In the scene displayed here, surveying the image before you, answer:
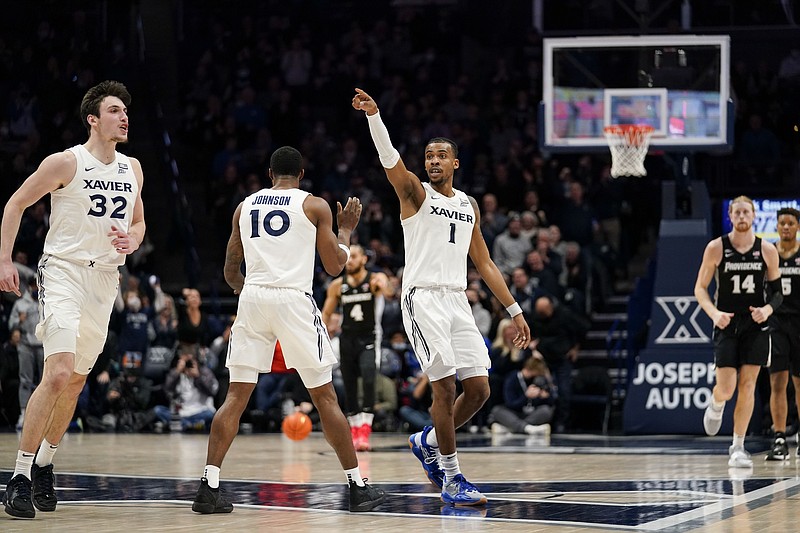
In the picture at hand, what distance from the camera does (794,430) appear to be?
15406mm

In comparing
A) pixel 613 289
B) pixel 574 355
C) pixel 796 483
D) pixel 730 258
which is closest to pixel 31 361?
pixel 574 355

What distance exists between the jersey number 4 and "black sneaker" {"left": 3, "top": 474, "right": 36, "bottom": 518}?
21.9 ft

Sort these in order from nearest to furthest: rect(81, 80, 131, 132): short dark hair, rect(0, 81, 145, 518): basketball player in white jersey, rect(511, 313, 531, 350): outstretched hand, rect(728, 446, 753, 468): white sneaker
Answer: rect(0, 81, 145, 518): basketball player in white jersey, rect(81, 80, 131, 132): short dark hair, rect(511, 313, 531, 350): outstretched hand, rect(728, 446, 753, 468): white sneaker

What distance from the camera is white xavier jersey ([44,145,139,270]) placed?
8234 mm

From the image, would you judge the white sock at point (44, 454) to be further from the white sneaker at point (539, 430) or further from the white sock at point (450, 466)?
the white sneaker at point (539, 430)

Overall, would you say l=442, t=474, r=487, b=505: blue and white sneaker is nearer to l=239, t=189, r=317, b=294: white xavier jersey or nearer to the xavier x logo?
l=239, t=189, r=317, b=294: white xavier jersey

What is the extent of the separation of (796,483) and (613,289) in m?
11.1

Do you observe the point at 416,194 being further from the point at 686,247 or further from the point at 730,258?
the point at 686,247

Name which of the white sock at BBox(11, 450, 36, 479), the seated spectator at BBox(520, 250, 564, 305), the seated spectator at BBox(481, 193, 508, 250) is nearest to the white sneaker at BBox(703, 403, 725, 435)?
the white sock at BBox(11, 450, 36, 479)

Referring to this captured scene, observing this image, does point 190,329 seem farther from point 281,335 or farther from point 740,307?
point 281,335

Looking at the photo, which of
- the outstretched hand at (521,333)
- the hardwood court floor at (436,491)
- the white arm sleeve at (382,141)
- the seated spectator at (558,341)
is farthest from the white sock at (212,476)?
the seated spectator at (558,341)

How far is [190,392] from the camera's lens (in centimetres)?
1856

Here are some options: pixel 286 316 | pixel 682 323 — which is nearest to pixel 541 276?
pixel 682 323

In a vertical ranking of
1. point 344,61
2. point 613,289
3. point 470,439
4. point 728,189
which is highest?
point 344,61
